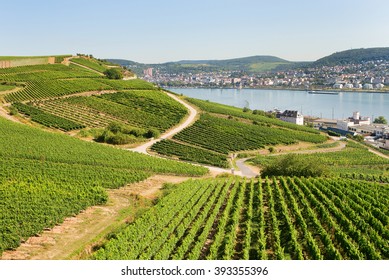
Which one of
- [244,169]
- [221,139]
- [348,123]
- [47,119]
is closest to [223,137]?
[221,139]

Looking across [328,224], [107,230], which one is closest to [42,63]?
[107,230]

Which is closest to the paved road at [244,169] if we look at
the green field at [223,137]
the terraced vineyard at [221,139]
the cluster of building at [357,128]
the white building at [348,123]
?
the green field at [223,137]

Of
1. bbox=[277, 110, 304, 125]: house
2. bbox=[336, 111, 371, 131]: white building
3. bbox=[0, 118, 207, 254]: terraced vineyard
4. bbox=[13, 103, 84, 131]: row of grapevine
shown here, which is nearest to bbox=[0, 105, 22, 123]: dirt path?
bbox=[13, 103, 84, 131]: row of grapevine

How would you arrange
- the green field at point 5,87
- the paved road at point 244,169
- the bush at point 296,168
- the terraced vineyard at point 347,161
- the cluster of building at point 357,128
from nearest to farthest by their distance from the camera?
the bush at point 296,168 < the paved road at point 244,169 < the terraced vineyard at point 347,161 < the green field at point 5,87 < the cluster of building at point 357,128

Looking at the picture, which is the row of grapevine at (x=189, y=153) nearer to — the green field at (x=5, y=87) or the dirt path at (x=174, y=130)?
the dirt path at (x=174, y=130)

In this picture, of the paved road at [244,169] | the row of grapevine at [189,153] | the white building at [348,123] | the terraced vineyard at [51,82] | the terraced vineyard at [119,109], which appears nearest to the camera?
the paved road at [244,169]

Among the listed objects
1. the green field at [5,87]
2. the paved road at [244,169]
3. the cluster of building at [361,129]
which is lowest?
the cluster of building at [361,129]
